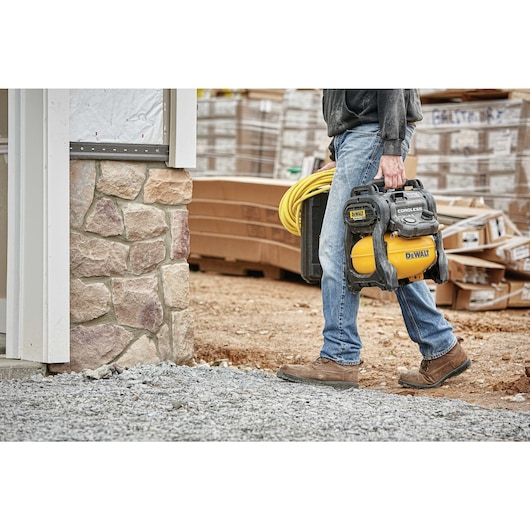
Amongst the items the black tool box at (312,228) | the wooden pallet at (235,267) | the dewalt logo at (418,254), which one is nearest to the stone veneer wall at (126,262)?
the black tool box at (312,228)

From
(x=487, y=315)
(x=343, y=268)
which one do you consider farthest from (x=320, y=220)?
(x=487, y=315)

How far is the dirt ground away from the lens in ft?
16.3

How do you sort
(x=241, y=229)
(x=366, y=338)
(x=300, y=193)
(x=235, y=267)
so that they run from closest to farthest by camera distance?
(x=300, y=193), (x=366, y=338), (x=241, y=229), (x=235, y=267)

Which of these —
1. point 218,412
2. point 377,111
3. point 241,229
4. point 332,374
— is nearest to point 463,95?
point 241,229

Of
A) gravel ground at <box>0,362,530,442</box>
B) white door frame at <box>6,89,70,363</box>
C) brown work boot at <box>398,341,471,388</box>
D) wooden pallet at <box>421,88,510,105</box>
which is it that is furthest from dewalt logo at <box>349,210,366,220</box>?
wooden pallet at <box>421,88,510,105</box>

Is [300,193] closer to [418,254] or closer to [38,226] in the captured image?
[418,254]

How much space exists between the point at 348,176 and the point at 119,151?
1.23 m

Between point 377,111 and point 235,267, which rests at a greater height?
point 377,111

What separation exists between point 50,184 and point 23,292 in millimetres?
579

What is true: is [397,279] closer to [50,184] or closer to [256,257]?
[50,184]

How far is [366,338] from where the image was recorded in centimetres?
672

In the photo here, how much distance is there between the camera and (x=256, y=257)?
32.1ft

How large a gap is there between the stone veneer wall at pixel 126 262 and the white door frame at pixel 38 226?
0.11m

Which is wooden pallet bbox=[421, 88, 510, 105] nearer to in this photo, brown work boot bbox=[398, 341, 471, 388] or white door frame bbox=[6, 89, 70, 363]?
brown work boot bbox=[398, 341, 471, 388]
